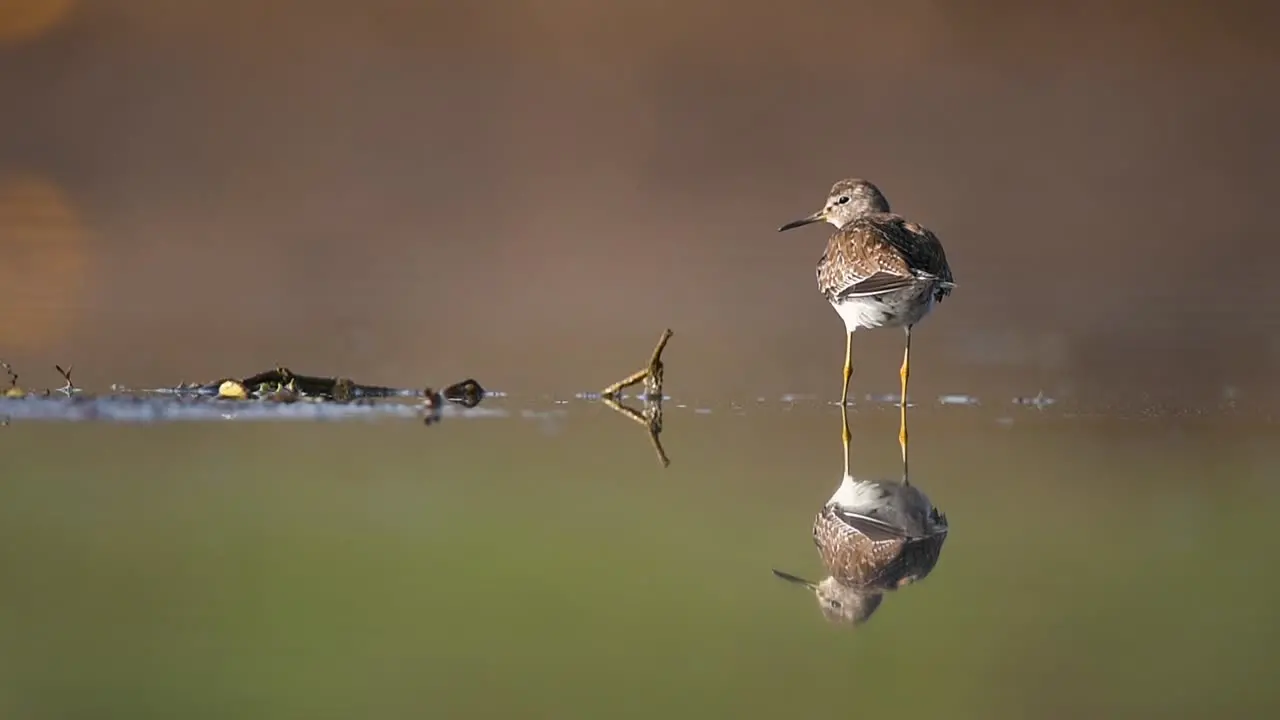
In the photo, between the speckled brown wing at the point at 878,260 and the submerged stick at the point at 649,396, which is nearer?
the submerged stick at the point at 649,396

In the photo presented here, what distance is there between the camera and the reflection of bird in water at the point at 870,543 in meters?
3.54

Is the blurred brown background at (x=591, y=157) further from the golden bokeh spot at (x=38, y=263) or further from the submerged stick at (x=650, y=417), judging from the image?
the submerged stick at (x=650, y=417)

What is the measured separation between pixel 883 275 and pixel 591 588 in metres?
3.79

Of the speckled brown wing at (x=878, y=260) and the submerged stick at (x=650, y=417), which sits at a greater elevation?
the speckled brown wing at (x=878, y=260)

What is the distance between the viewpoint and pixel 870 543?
13.2 feet

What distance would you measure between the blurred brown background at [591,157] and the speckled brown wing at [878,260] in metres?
3.11

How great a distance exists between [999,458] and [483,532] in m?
2.16

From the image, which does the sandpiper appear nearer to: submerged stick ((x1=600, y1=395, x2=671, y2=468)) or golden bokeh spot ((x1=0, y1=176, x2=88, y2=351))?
submerged stick ((x1=600, y1=395, x2=671, y2=468))

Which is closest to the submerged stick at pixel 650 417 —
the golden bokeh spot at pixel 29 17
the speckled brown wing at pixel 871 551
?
the speckled brown wing at pixel 871 551

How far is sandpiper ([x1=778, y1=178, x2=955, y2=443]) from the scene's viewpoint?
7133mm

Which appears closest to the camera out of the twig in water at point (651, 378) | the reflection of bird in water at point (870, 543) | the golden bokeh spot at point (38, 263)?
the reflection of bird in water at point (870, 543)

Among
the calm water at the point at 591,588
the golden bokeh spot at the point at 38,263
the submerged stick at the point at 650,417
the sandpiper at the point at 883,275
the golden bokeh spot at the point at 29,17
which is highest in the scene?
the golden bokeh spot at the point at 29,17

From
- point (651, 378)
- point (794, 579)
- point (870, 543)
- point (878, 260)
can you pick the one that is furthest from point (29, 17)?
point (794, 579)

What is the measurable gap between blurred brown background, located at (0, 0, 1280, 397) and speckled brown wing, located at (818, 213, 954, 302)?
3.11 m
